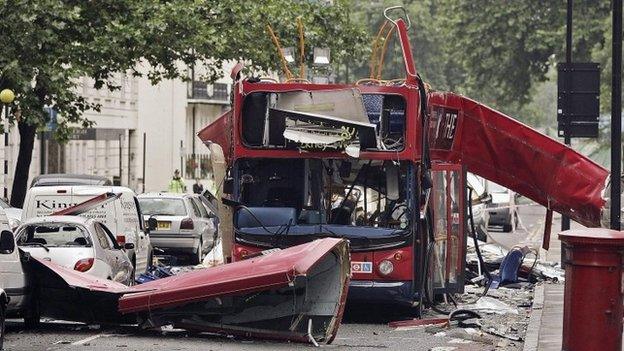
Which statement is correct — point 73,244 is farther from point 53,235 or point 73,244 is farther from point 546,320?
point 546,320

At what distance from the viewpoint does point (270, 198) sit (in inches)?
747

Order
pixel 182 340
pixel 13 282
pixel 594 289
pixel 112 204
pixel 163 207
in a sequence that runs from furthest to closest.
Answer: pixel 163 207, pixel 112 204, pixel 13 282, pixel 182 340, pixel 594 289

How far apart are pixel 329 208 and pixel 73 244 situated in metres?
3.20

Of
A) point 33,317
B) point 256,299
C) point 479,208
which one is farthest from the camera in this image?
point 479,208

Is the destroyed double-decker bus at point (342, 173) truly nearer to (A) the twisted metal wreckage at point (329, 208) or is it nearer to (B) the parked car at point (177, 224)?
(A) the twisted metal wreckage at point (329, 208)

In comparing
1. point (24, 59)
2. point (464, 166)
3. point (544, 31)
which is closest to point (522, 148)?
point (464, 166)

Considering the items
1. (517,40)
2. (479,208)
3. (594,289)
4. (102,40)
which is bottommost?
(479,208)

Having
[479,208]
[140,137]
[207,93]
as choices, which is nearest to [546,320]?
[479,208]

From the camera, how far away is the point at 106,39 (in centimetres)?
3122

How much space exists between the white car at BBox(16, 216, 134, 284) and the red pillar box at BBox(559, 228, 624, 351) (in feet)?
23.2

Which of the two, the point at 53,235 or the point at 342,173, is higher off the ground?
the point at 342,173

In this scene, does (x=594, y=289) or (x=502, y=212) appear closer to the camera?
(x=594, y=289)

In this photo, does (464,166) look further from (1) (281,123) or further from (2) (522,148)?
(1) (281,123)

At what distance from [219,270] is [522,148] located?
273 inches
